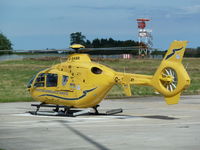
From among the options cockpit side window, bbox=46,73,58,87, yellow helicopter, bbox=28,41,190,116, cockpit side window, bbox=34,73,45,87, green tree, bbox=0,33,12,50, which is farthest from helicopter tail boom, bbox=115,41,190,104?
green tree, bbox=0,33,12,50

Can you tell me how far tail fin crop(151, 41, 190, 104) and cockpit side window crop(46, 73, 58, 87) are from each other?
5.07m

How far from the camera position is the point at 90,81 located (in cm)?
2078

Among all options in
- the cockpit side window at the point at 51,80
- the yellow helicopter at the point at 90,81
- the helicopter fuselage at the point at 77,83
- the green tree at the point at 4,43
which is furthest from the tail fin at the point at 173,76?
the green tree at the point at 4,43

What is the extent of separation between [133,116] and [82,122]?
319 centimetres

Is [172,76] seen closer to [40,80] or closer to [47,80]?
[47,80]

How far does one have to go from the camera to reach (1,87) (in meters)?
41.2

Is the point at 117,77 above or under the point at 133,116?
above

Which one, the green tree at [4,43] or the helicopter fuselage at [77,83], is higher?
the green tree at [4,43]

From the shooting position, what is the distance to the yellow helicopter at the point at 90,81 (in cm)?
1872

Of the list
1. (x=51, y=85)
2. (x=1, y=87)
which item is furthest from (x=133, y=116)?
(x=1, y=87)

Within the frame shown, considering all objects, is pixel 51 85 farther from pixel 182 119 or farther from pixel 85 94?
pixel 182 119

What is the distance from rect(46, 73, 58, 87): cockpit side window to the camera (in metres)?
21.7

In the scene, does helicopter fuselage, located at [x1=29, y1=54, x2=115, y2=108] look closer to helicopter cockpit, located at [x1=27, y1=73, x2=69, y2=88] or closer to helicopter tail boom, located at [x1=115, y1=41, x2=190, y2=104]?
helicopter cockpit, located at [x1=27, y1=73, x2=69, y2=88]

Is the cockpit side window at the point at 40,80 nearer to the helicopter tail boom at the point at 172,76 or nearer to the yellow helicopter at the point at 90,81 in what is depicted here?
the yellow helicopter at the point at 90,81
